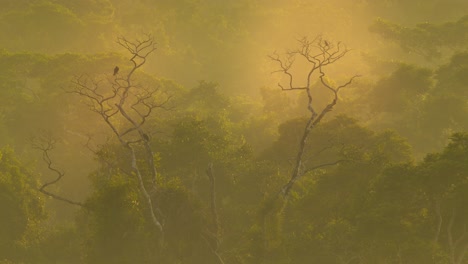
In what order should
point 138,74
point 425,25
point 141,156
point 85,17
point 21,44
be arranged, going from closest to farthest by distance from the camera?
point 141,156
point 138,74
point 425,25
point 21,44
point 85,17

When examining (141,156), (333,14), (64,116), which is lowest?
(141,156)

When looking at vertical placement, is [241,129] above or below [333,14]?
below

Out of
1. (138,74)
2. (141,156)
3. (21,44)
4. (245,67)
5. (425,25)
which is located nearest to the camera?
(141,156)

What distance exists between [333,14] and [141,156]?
63909mm

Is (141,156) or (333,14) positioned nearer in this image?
(141,156)

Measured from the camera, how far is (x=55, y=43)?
62156 mm

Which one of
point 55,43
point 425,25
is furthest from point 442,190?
point 55,43

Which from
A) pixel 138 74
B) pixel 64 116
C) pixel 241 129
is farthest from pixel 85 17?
pixel 241 129

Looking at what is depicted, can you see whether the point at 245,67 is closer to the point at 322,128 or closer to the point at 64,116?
the point at 64,116

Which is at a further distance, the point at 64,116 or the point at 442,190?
the point at 64,116

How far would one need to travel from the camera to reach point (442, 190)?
20.0 metres

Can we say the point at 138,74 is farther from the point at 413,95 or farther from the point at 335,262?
the point at 335,262

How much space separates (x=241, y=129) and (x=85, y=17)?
1284 inches

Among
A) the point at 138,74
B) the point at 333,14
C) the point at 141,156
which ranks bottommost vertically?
the point at 141,156
